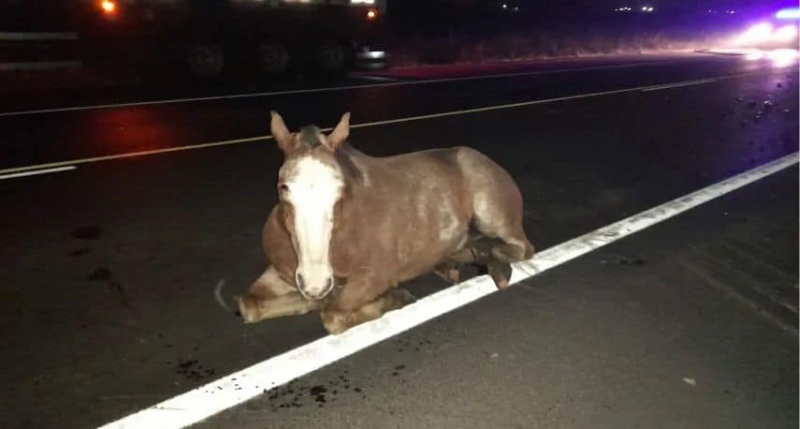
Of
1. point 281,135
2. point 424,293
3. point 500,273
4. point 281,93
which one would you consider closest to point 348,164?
point 281,135

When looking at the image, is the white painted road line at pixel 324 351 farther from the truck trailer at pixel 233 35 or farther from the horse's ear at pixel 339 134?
the truck trailer at pixel 233 35

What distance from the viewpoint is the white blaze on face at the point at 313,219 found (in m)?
3.56

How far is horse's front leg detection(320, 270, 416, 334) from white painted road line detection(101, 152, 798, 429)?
58 millimetres

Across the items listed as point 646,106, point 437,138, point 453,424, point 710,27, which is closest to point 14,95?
point 437,138

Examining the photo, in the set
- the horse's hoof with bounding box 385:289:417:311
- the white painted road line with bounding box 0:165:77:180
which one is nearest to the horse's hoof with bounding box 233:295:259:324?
the horse's hoof with bounding box 385:289:417:311

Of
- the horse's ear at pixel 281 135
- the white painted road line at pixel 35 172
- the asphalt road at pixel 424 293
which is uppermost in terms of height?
the horse's ear at pixel 281 135

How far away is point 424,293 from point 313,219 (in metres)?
1.58

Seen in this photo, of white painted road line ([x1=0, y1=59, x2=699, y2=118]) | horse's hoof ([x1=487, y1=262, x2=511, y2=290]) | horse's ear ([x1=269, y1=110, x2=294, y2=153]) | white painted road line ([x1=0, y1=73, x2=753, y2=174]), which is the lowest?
horse's hoof ([x1=487, y1=262, x2=511, y2=290])

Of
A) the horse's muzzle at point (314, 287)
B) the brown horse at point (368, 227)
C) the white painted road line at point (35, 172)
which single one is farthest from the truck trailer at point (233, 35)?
the horse's muzzle at point (314, 287)

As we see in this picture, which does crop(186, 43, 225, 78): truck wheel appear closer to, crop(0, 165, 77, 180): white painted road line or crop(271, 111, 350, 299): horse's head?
crop(0, 165, 77, 180): white painted road line

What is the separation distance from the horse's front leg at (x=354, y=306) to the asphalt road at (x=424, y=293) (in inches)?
5.4

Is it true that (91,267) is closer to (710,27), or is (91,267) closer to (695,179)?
(695,179)

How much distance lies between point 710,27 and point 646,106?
34.8 metres

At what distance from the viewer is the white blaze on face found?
11.7 ft
